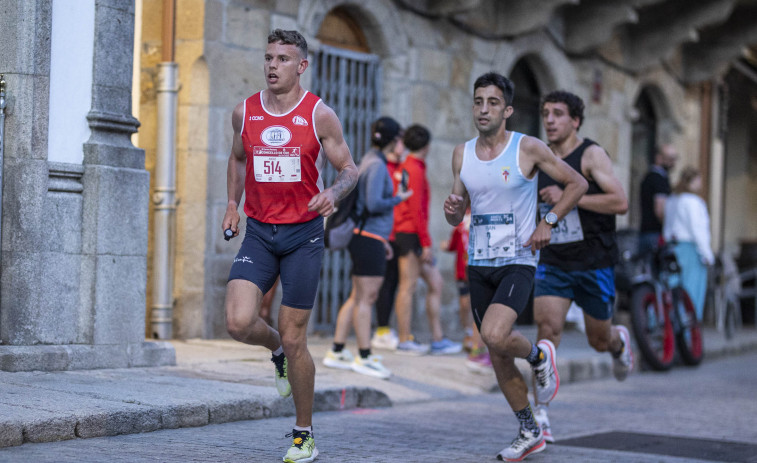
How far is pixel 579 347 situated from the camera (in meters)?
12.8

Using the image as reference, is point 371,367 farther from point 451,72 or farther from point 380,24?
point 451,72

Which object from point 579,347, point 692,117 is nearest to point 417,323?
point 579,347

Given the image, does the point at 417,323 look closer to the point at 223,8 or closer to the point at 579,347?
the point at 579,347

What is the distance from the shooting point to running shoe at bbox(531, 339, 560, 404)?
6.57 meters

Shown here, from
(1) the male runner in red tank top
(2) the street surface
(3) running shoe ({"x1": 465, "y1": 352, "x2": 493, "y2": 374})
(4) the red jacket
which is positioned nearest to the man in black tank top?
(2) the street surface

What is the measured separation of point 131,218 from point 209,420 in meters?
1.82

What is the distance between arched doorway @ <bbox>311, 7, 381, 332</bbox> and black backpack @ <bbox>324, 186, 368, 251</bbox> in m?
2.49

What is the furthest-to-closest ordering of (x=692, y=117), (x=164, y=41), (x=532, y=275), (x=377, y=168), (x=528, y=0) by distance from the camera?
(x=692, y=117), (x=528, y=0), (x=164, y=41), (x=377, y=168), (x=532, y=275)

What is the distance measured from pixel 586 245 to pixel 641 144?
1156 cm

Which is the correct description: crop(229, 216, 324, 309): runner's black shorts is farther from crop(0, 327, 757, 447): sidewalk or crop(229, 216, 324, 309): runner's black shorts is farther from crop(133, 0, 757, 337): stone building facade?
crop(133, 0, 757, 337): stone building facade

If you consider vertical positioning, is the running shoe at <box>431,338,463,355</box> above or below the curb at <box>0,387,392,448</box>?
above

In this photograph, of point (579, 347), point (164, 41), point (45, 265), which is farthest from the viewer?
point (579, 347)

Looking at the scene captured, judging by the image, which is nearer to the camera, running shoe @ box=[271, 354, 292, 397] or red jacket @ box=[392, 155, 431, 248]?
running shoe @ box=[271, 354, 292, 397]

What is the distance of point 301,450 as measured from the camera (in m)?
5.57
